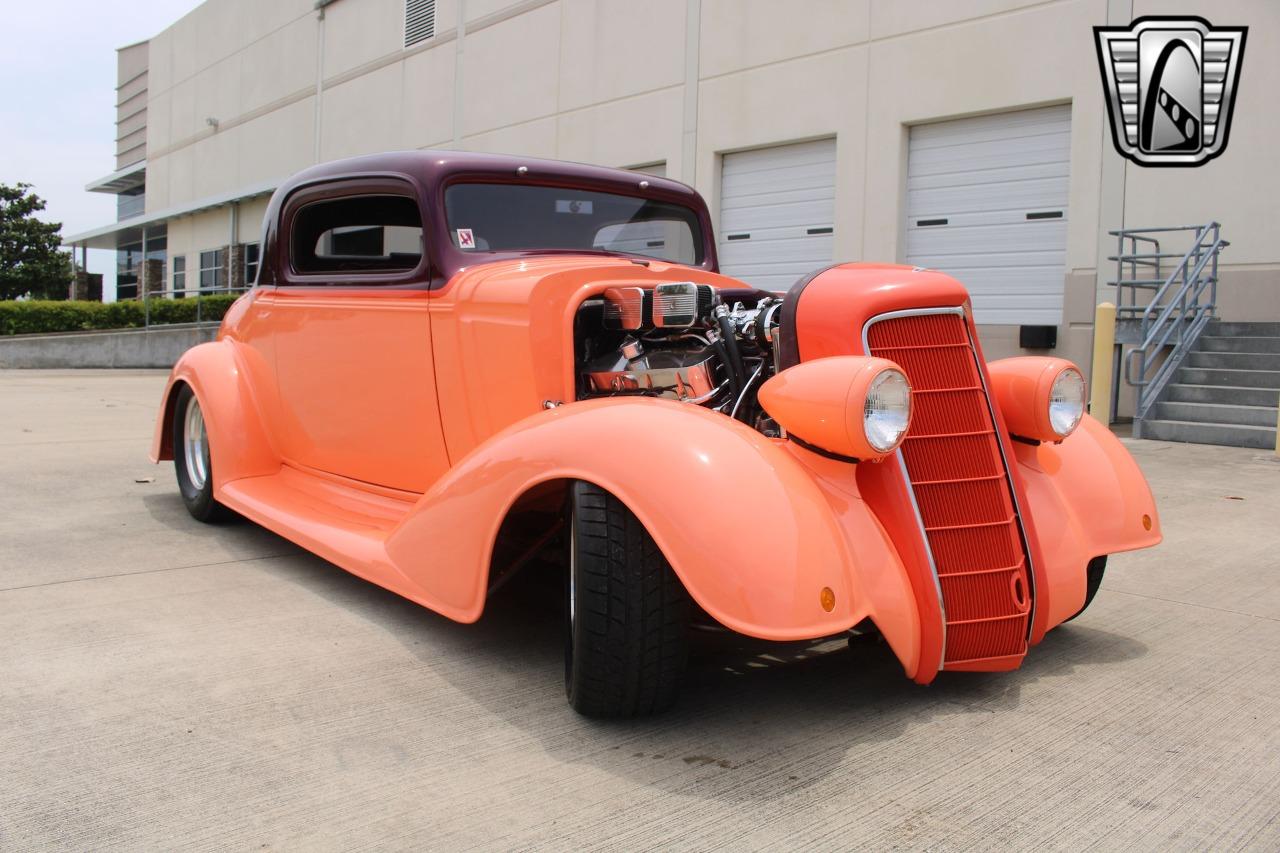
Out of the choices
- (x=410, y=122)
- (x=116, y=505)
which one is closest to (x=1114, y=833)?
(x=116, y=505)

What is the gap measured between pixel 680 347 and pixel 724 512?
1019mm

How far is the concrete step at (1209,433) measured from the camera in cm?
844

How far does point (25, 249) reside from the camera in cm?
3644

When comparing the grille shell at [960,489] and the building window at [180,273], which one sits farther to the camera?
the building window at [180,273]

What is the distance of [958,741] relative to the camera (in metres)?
2.49

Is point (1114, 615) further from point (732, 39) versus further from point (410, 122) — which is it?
point (410, 122)

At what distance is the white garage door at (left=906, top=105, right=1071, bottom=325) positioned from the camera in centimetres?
1031

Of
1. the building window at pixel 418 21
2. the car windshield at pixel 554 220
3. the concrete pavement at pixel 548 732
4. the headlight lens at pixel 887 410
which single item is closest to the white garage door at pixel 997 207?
the concrete pavement at pixel 548 732

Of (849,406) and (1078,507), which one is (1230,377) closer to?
(1078,507)

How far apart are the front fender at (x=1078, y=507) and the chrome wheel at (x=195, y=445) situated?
383 centimetres

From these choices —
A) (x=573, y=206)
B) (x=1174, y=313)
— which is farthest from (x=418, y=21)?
(x=573, y=206)

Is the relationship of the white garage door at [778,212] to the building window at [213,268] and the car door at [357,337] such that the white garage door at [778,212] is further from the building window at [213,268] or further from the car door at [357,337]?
the building window at [213,268]

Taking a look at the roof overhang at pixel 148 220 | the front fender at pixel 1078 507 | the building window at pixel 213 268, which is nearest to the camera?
the front fender at pixel 1078 507

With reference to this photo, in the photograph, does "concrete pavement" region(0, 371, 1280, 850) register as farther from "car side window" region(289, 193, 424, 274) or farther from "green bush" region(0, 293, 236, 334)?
"green bush" region(0, 293, 236, 334)
